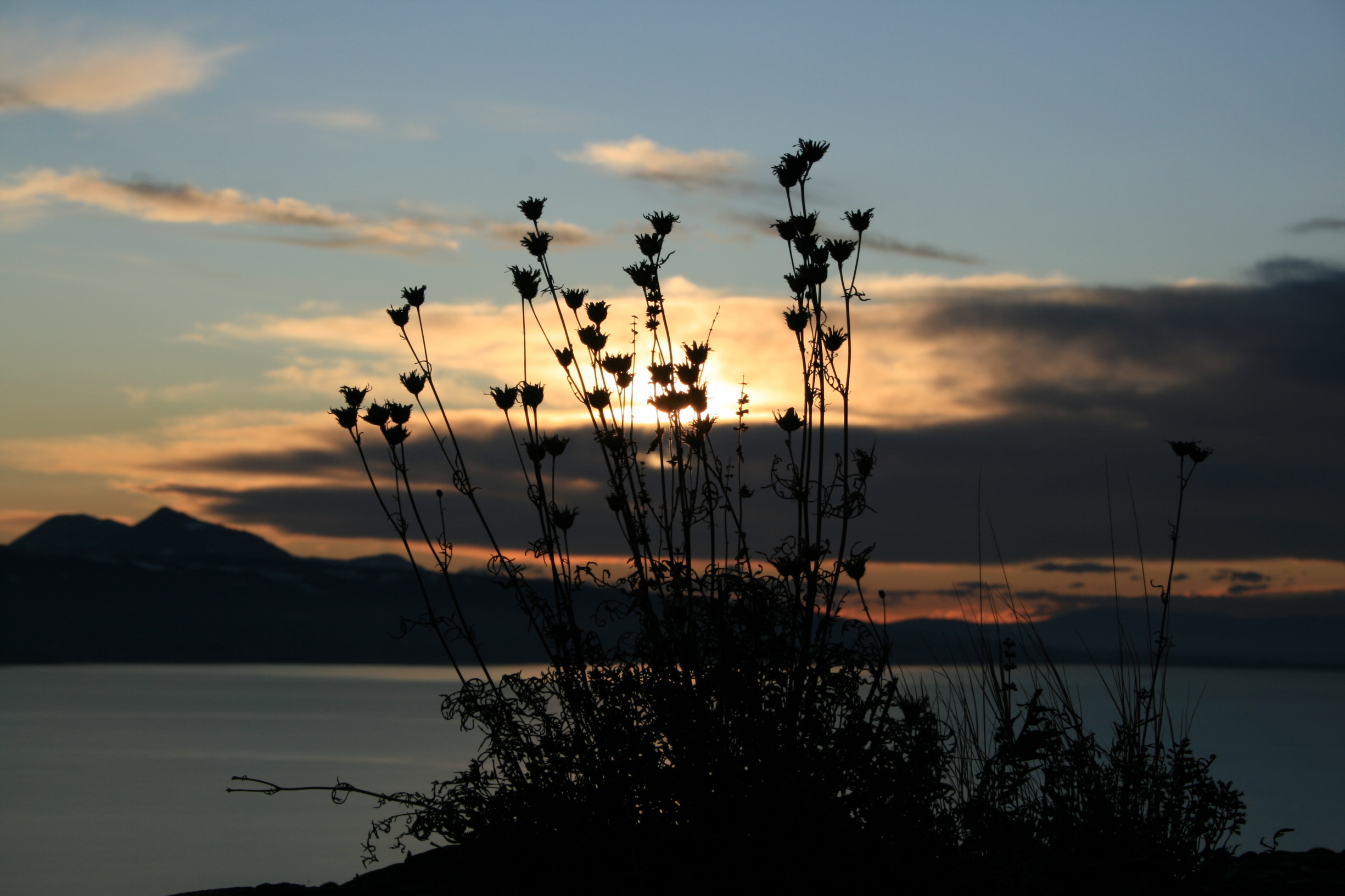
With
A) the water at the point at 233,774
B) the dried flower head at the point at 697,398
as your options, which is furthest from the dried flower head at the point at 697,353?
the water at the point at 233,774

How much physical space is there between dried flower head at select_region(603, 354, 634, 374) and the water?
3.50 metres

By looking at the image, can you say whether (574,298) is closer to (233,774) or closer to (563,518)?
(563,518)

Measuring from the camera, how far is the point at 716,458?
4.81 meters

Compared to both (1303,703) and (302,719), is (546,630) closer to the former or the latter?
(302,719)

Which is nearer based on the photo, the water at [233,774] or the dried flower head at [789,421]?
the dried flower head at [789,421]

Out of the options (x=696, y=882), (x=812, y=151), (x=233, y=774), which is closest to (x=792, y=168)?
(x=812, y=151)

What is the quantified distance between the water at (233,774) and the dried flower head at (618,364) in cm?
350

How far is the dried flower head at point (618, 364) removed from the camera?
4613 millimetres

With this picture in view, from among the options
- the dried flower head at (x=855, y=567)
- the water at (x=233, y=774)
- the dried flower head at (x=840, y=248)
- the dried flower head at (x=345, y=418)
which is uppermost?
the dried flower head at (x=840, y=248)

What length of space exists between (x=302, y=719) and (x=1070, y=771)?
56179 mm

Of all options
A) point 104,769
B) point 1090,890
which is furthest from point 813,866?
point 104,769

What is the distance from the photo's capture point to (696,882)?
160 inches

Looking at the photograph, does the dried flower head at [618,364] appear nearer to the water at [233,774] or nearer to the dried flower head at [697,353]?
the dried flower head at [697,353]

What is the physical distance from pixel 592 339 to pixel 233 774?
85.1 feet
